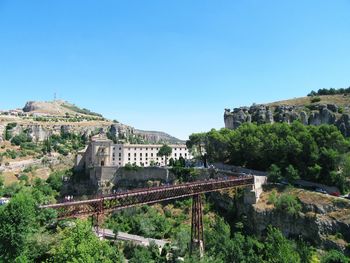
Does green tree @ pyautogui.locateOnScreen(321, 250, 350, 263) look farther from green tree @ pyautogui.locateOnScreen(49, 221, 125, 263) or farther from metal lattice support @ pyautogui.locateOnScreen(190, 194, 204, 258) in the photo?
green tree @ pyautogui.locateOnScreen(49, 221, 125, 263)

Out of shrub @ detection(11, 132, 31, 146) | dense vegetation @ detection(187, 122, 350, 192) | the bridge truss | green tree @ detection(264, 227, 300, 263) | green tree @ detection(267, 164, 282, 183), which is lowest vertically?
green tree @ detection(264, 227, 300, 263)

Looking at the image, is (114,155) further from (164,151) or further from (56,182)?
(56,182)

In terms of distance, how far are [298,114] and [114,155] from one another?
4501cm

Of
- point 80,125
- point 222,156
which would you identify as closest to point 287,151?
point 222,156

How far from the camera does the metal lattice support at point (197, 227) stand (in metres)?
36.5

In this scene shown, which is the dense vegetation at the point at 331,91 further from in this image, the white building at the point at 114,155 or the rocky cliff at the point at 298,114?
the white building at the point at 114,155

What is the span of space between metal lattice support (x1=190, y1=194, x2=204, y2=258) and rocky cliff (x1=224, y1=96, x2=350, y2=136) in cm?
4857

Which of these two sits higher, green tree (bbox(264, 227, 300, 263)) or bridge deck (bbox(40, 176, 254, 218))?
bridge deck (bbox(40, 176, 254, 218))

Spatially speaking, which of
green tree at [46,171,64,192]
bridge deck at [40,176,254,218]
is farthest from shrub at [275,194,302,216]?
green tree at [46,171,64,192]

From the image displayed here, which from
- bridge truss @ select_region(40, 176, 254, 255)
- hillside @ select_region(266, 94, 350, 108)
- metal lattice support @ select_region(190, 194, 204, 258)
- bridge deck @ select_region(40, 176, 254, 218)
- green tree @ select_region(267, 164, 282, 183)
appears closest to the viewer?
bridge deck @ select_region(40, 176, 254, 218)

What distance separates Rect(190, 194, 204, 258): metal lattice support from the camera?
3647 centimetres

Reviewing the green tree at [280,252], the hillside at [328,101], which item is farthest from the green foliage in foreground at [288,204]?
the hillside at [328,101]

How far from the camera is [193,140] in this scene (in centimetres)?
7744

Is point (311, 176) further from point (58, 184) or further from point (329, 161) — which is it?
point (58, 184)
